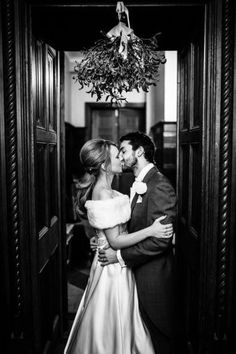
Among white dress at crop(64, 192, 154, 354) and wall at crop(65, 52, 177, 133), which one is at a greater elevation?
wall at crop(65, 52, 177, 133)

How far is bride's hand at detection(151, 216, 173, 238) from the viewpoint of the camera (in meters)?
2.48

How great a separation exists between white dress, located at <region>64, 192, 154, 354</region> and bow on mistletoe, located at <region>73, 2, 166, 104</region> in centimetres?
80

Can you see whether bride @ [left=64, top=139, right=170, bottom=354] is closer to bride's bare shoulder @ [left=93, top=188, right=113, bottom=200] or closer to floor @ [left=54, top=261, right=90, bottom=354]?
bride's bare shoulder @ [left=93, top=188, right=113, bottom=200]

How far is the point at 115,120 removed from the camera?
1002 centimetres

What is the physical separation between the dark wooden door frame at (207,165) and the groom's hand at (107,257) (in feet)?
2.18

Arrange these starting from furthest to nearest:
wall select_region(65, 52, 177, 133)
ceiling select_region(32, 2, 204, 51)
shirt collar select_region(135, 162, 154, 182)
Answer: wall select_region(65, 52, 177, 133), shirt collar select_region(135, 162, 154, 182), ceiling select_region(32, 2, 204, 51)

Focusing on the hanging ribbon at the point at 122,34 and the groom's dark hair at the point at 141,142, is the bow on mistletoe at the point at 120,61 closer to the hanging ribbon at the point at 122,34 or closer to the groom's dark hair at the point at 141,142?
the hanging ribbon at the point at 122,34

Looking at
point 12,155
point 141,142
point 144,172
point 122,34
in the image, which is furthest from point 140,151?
point 12,155

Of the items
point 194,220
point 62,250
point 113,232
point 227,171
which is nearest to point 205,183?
point 227,171

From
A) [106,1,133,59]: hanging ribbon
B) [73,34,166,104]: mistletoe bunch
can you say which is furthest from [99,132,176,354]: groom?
[106,1,133,59]: hanging ribbon

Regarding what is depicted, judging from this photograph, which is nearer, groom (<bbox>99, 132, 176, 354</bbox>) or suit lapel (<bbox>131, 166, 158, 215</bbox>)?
groom (<bbox>99, 132, 176, 354</bbox>)

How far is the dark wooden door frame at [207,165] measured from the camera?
2066mm

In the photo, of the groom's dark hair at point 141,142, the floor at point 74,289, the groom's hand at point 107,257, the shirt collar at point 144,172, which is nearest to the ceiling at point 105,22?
the groom's dark hair at point 141,142

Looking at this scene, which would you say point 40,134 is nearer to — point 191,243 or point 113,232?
point 113,232
